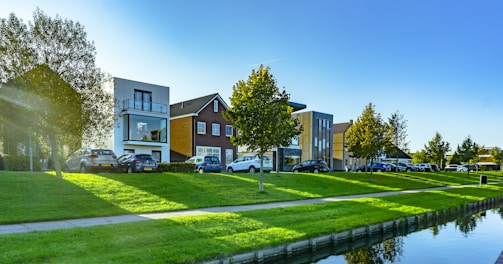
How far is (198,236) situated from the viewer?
8.69 metres

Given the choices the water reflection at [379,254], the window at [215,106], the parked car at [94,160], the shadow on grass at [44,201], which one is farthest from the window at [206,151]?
the water reflection at [379,254]

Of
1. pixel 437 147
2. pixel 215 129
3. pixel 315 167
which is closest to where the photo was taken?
pixel 315 167

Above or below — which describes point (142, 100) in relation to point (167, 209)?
above

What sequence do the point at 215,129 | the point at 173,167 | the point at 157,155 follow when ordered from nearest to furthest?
1. the point at 173,167
2. the point at 157,155
3. the point at 215,129

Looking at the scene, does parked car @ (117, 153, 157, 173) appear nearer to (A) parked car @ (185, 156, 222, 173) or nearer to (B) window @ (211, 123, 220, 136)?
(A) parked car @ (185, 156, 222, 173)

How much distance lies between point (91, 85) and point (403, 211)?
15440 mm

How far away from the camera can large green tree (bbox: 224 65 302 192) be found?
17703mm

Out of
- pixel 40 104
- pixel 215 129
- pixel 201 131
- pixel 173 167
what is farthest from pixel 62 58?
pixel 215 129

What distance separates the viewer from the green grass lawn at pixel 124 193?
1162 cm

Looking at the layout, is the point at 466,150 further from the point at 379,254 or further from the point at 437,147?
the point at 379,254

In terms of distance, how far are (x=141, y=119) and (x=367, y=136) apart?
20.8 metres

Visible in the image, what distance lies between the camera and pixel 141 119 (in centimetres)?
3281

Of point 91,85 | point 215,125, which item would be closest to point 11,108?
point 91,85

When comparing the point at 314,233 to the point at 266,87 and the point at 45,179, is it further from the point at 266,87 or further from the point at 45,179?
the point at 45,179
